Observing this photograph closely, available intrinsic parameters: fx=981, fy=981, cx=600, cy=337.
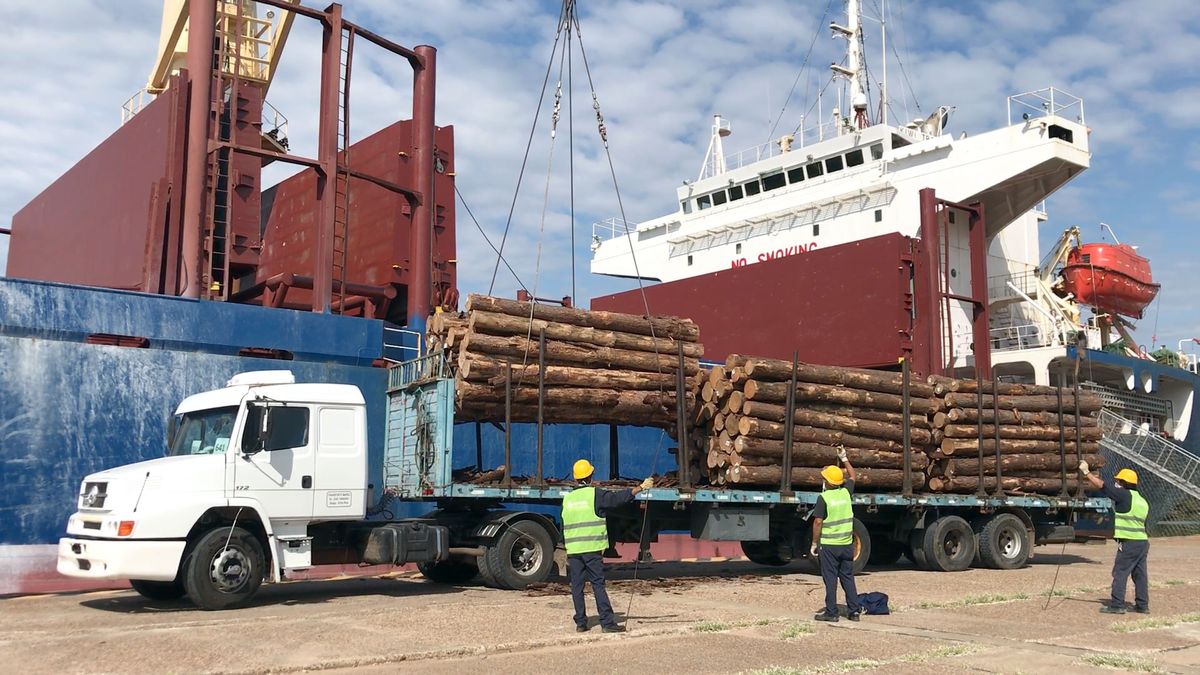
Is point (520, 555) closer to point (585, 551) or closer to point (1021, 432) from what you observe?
point (585, 551)

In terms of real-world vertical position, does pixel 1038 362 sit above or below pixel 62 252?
below

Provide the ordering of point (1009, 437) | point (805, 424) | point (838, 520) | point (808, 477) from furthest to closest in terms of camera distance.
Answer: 1. point (1009, 437)
2. point (805, 424)
3. point (808, 477)
4. point (838, 520)

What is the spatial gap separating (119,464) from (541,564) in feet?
19.1

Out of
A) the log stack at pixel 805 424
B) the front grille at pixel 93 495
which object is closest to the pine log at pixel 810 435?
the log stack at pixel 805 424

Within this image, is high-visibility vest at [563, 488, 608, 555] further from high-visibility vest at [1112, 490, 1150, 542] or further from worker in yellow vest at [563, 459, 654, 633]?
high-visibility vest at [1112, 490, 1150, 542]

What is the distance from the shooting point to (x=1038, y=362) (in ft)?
80.5

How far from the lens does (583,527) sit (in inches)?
344

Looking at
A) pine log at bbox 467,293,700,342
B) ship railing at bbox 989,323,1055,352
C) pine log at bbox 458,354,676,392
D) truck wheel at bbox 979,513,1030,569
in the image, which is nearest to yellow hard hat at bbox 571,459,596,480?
pine log at bbox 458,354,676,392

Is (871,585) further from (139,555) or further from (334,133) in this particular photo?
(334,133)

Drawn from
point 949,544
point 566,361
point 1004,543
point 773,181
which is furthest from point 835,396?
point 773,181

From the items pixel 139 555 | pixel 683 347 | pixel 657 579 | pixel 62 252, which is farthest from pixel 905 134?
pixel 139 555

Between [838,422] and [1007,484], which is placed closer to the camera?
[838,422]

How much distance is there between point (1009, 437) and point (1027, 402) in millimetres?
864

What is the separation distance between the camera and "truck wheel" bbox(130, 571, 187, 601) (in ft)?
35.6
